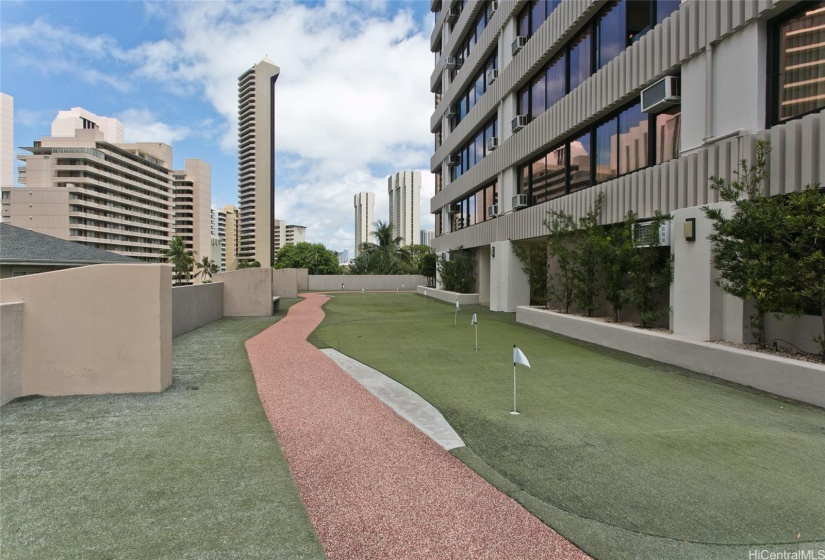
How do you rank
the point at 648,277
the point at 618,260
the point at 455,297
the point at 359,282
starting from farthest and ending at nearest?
the point at 359,282, the point at 455,297, the point at 618,260, the point at 648,277

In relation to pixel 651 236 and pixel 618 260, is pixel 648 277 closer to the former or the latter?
pixel 618 260

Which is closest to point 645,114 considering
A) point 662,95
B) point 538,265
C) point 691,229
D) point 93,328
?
point 662,95

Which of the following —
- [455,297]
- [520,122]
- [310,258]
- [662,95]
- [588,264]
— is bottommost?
[455,297]

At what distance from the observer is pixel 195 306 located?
1496cm

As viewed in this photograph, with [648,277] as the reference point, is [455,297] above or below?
below

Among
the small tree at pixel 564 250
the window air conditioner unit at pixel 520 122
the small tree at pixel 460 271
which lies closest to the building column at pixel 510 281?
the small tree at pixel 564 250

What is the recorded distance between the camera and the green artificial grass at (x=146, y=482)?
298 centimetres

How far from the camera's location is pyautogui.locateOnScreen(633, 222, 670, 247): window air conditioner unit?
381 inches

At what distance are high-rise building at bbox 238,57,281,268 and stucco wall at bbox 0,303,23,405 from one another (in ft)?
438

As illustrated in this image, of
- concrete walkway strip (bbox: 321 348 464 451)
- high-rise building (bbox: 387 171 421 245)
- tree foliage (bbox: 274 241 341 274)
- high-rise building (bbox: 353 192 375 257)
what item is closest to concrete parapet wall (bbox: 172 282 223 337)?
concrete walkway strip (bbox: 321 348 464 451)

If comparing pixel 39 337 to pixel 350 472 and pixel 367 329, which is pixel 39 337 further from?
pixel 367 329

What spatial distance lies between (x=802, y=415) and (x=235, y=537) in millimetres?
6530

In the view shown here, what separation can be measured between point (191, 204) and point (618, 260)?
140m

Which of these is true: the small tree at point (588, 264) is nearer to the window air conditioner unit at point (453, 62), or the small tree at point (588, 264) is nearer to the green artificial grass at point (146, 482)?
the green artificial grass at point (146, 482)
